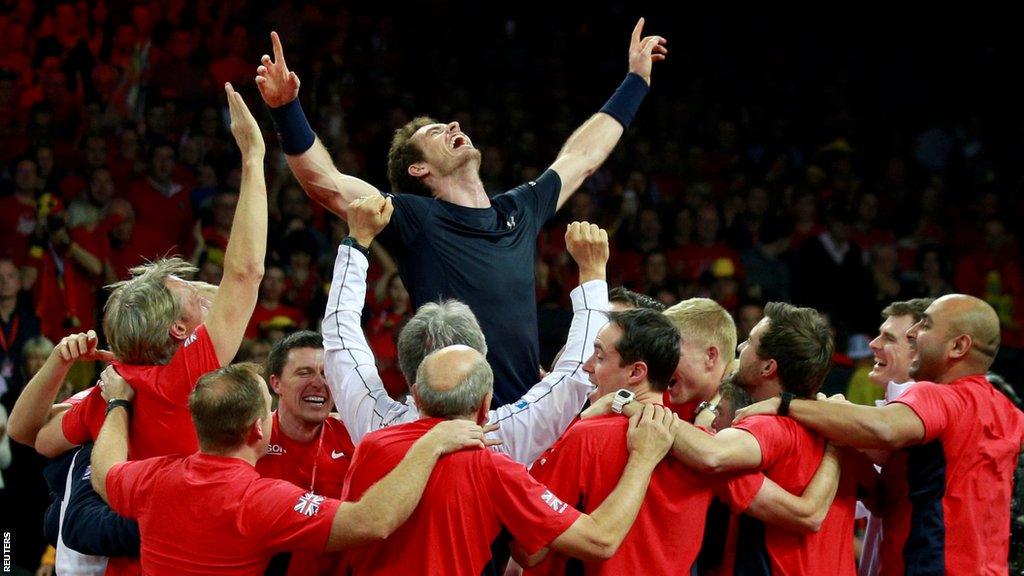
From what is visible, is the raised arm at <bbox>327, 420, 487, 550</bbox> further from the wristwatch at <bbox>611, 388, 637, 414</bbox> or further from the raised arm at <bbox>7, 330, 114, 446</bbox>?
the raised arm at <bbox>7, 330, 114, 446</bbox>

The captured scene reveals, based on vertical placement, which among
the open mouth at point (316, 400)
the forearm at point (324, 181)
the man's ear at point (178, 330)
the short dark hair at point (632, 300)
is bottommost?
the open mouth at point (316, 400)

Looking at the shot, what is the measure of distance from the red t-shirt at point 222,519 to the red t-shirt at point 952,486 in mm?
1830

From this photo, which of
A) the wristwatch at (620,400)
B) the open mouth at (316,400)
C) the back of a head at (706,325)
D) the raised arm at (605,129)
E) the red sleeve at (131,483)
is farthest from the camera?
the raised arm at (605,129)

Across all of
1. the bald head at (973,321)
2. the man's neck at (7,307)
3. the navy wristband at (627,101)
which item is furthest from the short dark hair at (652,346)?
the man's neck at (7,307)

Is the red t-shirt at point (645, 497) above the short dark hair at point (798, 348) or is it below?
below

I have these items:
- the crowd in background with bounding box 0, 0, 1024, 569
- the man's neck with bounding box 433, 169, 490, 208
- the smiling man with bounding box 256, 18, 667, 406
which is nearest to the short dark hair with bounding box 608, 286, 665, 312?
the smiling man with bounding box 256, 18, 667, 406

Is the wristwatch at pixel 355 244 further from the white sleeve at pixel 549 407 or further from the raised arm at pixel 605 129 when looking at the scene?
the raised arm at pixel 605 129

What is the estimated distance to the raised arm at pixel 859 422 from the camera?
12.4 ft

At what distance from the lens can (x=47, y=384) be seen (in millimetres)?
4160

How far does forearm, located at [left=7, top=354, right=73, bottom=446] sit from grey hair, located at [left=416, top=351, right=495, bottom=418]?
4.38 ft

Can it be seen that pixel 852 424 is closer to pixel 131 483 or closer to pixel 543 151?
pixel 131 483

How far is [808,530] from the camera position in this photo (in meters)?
3.78

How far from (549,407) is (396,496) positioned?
2.45 ft

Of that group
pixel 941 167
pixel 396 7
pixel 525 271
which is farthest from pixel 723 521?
pixel 396 7
